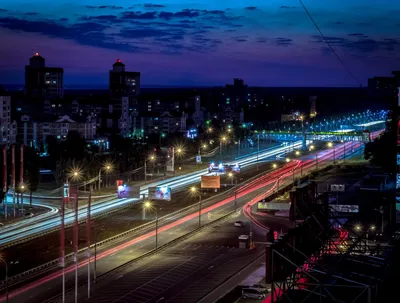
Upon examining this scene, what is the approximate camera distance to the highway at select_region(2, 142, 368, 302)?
18562mm

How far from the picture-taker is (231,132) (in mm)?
64750

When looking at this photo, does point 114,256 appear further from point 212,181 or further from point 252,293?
point 212,181

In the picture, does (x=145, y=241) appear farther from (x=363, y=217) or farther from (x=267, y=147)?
(x=267, y=147)

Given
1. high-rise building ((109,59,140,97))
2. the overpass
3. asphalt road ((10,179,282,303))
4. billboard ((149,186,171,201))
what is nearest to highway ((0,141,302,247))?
billboard ((149,186,171,201))

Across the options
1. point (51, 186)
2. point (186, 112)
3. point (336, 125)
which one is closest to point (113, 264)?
point (51, 186)

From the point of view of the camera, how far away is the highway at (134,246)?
60.9ft

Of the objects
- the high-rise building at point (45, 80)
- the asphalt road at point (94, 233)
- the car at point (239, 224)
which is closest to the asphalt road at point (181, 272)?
the car at point (239, 224)

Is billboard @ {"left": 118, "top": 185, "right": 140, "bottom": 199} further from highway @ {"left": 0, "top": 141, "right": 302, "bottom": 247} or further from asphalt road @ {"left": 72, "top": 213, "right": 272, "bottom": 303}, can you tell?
asphalt road @ {"left": 72, "top": 213, "right": 272, "bottom": 303}

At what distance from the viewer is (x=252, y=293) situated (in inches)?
696

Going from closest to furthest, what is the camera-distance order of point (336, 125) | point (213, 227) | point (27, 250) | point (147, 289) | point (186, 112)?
1. point (147, 289)
2. point (27, 250)
3. point (213, 227)
4. point (186, 112)
5. point (336, 125)

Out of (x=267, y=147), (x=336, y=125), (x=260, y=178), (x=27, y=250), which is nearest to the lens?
(x=27, y=250)

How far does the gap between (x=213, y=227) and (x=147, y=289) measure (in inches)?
347

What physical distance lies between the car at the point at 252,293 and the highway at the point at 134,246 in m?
4.42

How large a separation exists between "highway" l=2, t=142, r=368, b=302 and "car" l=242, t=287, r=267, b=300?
14.5 ft
